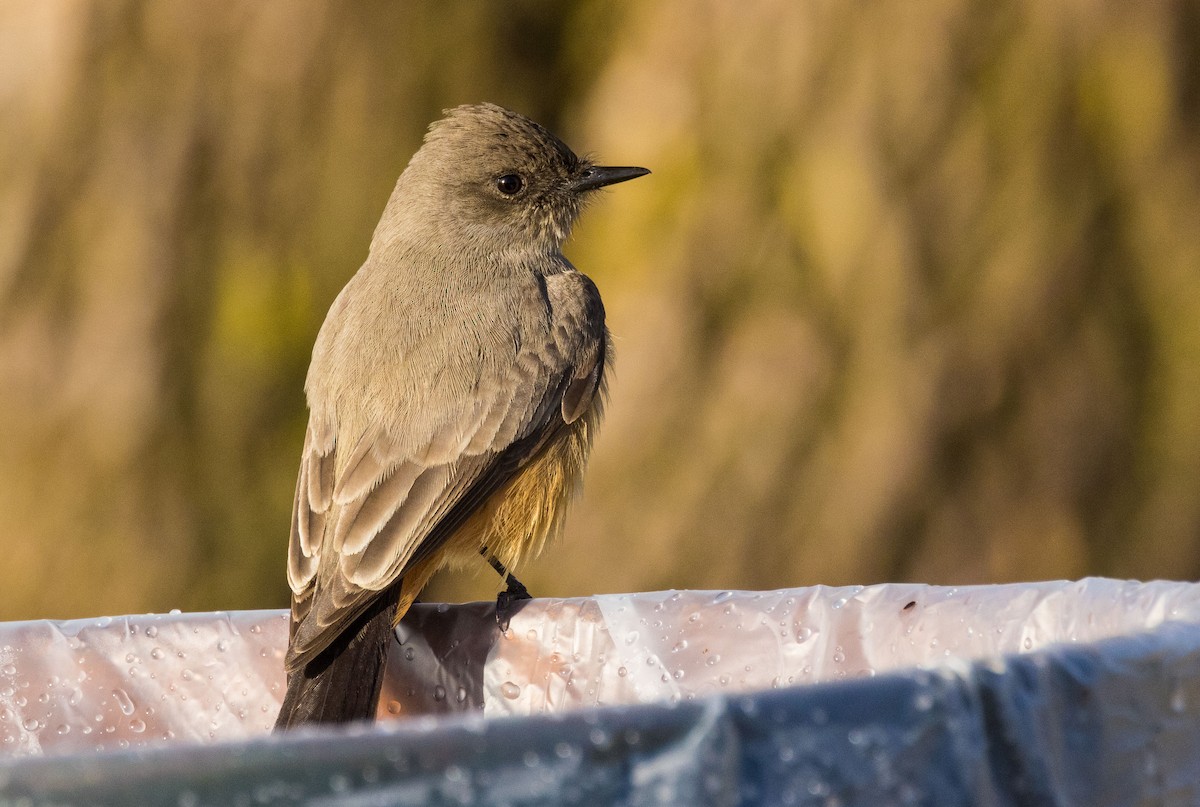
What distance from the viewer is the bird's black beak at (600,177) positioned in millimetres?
4820

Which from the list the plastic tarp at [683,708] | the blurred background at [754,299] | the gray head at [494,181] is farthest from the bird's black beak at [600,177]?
the plastic tarp at [683,708]

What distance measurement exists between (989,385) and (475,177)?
6.76ft

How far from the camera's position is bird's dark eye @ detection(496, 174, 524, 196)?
482 centimetres

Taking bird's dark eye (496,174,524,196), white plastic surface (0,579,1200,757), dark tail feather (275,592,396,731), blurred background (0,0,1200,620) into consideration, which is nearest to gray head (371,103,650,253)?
bird's dark eye (496,174,524,196)

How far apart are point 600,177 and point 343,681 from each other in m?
2.41

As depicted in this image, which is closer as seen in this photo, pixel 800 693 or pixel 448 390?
pixel 800 693

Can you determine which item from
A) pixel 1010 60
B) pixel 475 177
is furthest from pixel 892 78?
pixel 475 177

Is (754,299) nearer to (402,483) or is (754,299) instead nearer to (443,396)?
(443,396)

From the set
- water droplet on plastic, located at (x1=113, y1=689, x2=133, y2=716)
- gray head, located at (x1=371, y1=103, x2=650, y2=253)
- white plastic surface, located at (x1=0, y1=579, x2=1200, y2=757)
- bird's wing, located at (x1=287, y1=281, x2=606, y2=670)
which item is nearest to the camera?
white plastic surface, located at (x1=0, y1=579, x2=1200, y2=757)

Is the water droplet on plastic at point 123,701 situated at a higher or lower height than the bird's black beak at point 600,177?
lower

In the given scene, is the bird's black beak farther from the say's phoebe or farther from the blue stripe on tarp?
the blue stripe on tarp

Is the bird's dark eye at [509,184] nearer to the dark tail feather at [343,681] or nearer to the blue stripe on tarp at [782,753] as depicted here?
the dark tail feather at [343,681]

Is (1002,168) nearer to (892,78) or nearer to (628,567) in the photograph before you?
(892,78)

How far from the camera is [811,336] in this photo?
5109mm
